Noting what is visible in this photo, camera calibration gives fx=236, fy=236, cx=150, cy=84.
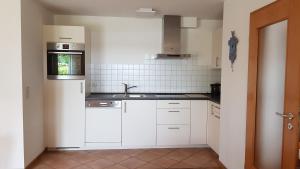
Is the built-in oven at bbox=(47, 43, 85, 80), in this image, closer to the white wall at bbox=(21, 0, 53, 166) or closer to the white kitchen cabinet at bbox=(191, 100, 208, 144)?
the white wall at bbox=(21, 0, 53, 166)

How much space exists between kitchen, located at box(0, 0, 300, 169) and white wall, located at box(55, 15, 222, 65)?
0.02m

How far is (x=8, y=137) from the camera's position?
2.96 meters

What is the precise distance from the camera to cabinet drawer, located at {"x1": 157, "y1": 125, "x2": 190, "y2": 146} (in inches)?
156

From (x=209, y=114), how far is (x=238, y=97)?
1176 millimetres

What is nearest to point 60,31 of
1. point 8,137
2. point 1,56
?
point 1,56

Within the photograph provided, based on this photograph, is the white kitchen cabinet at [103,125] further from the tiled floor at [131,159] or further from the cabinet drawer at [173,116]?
the cabinet drawer at [173,116]

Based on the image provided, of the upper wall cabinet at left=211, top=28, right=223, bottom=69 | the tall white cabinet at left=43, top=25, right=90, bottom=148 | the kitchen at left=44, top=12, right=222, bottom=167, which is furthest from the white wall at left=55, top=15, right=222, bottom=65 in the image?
the tall white cabinet at left=43, top=25, right=90, bottom=148

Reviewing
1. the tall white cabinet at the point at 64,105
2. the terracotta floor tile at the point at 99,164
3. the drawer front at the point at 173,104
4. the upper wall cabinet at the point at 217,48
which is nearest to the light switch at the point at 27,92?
the tall white cabinet at the point at 64,105

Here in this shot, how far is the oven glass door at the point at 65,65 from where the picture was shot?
3.69 m

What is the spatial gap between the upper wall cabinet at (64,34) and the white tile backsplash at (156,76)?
760 millimetres

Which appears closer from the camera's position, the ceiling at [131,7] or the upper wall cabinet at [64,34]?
the ceiling at [131,7]

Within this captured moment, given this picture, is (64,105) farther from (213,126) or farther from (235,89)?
(235,89)

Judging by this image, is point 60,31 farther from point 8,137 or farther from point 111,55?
point 8,137

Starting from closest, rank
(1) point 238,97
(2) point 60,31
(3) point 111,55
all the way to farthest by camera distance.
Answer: (1) point 238,97 < (2) point 60,31 < (3) point 111,55
